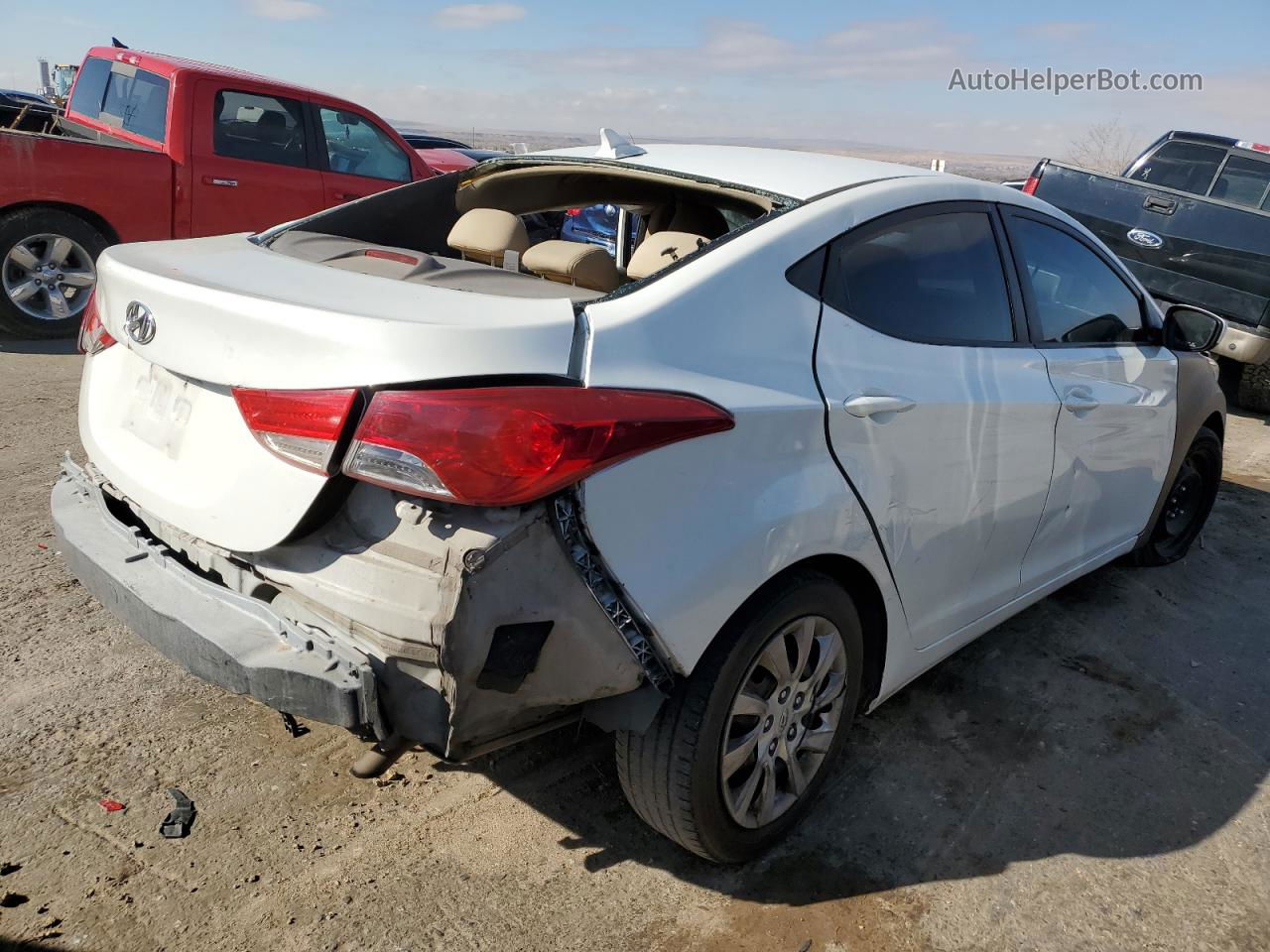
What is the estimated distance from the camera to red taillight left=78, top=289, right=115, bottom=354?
2.69 meters

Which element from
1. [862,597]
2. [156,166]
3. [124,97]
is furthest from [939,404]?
[124,97]

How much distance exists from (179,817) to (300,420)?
1206 millimetres

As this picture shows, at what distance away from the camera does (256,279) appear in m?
2.28

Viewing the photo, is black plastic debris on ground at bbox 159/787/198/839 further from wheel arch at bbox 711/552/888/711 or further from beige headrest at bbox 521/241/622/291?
beige headrest at bbox 521/241/622/291

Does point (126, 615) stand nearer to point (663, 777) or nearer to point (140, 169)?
point (663, 777)

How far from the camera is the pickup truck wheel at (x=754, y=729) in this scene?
2.20 m

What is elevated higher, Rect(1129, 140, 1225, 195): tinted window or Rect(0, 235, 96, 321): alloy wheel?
Rect(1129, 140, 1225, 195): tinted window

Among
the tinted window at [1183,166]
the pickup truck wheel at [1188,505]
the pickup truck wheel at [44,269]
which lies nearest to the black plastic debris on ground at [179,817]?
the pickup truck wheel at [1188,505]

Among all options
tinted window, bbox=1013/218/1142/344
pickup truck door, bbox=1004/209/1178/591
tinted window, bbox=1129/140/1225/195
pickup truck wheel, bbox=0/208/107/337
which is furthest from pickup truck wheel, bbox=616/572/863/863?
tinted window, bbox=1129/140/1225/195

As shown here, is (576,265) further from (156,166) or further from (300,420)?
(156,166)

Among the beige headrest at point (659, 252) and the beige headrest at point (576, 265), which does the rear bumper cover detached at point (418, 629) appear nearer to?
the beige headrest at point (659, 252)

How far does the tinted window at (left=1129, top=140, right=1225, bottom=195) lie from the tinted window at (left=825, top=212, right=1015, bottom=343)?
24.4 ft

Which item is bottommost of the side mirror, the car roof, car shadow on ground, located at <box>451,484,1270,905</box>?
car shadow on ground, located at <box>451,484,1270,905</box>

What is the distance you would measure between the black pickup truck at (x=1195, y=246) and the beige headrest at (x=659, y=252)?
597 centimetres
